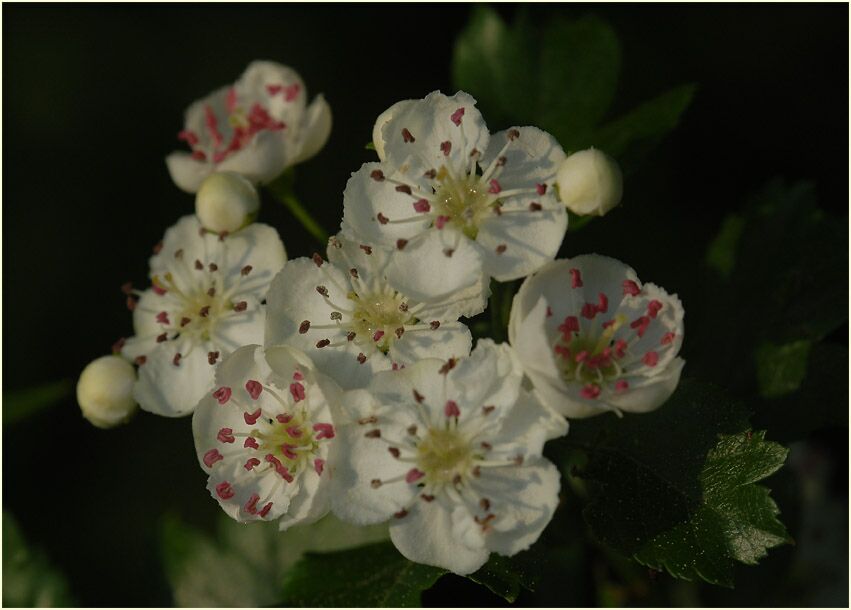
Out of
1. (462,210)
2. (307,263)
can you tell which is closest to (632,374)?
(462,210)

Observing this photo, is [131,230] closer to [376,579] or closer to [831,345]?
[376,579]

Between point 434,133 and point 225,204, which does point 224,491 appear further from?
point 434,133

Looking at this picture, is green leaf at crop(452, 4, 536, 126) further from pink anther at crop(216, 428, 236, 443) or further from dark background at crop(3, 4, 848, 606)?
pink anther at crop(216, 428, 236, 443)

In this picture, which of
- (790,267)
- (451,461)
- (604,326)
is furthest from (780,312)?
(451,461)

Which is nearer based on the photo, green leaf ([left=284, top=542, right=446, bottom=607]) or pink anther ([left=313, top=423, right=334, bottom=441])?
pink anther ([left=313, top=423, right=334, bottom=441])

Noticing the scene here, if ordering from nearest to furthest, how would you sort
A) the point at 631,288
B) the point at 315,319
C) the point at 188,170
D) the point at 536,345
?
the point at 536,345, the point at 631,288, the point at 315,319, the point at 188,170

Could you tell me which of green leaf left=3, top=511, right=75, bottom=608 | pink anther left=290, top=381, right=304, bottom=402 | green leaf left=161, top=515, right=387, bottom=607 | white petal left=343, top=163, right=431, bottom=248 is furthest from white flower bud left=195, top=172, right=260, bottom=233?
green leaf left=3, top=511, right=75, bottom=608

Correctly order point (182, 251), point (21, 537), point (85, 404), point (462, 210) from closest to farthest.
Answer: point (462, 210) → point (85, 404) → point (182, 251) → point (21, 537)
